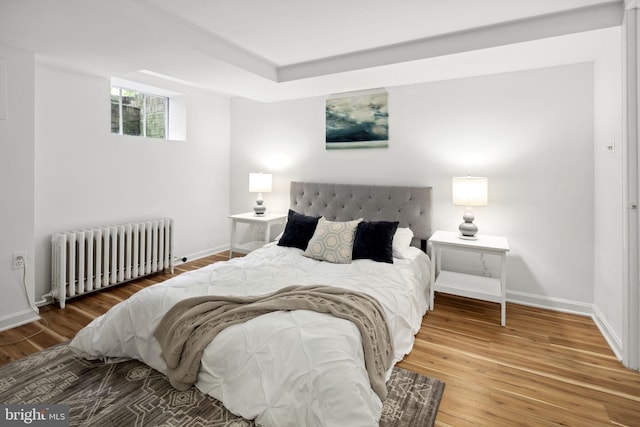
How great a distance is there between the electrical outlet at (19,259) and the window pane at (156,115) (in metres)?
1.96

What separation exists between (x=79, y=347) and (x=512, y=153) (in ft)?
12.7

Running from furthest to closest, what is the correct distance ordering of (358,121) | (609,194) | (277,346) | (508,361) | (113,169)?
(358,121) < (113,169) < (609,194) < (508,361) < (277,346)

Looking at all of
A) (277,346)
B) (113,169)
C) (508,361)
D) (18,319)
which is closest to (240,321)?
(277,346)

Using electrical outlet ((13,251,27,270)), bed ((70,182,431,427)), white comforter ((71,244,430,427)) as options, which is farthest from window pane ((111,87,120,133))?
white comforter ((71,244,430,427))

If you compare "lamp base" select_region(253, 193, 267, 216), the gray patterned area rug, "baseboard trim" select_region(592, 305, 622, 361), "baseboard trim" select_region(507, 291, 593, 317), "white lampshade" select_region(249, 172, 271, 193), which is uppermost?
"white lampshade" select_region(249, 172, 271, 193)

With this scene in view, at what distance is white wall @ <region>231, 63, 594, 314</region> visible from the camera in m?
2.96

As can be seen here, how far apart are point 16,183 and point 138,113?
1.72 meters

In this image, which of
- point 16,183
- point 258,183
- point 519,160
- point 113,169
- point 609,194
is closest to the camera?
point 609,194

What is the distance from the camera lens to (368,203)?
375cm

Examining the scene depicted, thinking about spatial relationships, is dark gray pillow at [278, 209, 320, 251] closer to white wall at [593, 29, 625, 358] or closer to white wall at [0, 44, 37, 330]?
white wall at [0, 44, 37, 330]

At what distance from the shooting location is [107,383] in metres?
1.94

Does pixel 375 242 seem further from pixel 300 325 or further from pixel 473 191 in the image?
pixel 300 325

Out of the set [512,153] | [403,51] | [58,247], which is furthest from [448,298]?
[58,247]

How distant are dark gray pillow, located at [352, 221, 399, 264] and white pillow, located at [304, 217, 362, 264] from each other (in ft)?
0.25
